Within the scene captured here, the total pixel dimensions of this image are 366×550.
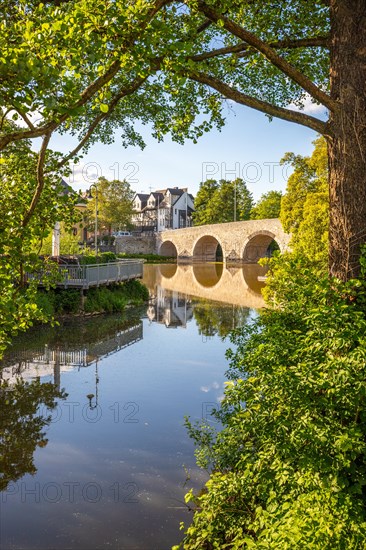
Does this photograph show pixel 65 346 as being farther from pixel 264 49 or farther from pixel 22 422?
pixel 264 49

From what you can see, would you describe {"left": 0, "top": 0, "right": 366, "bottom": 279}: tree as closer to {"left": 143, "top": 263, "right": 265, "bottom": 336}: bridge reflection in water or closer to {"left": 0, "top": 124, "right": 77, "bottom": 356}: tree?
{"left": 0, "top": 124, "right": 77, "bottom": 356}: tree

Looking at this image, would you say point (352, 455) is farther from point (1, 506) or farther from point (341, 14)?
point (1, 506)

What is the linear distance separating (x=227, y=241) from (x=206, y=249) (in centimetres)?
1047

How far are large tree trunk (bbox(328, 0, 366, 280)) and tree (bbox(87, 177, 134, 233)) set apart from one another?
5944 centimetres

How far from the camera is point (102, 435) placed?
8.68 m

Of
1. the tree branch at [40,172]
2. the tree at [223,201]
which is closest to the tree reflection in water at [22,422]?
the tree branch at [40,172]

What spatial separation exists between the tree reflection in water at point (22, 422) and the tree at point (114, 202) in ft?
177

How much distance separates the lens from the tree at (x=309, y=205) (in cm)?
1612

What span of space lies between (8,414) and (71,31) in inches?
307

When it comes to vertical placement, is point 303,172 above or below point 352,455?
above

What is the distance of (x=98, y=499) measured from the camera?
6.69 meters

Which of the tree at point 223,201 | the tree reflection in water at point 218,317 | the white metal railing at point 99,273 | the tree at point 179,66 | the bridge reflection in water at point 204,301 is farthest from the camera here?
the tree at point 223,201

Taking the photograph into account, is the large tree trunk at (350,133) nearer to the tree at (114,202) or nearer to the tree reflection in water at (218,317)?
the tree reflection in water at (218,317)

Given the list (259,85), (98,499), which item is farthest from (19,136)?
(259,85)
